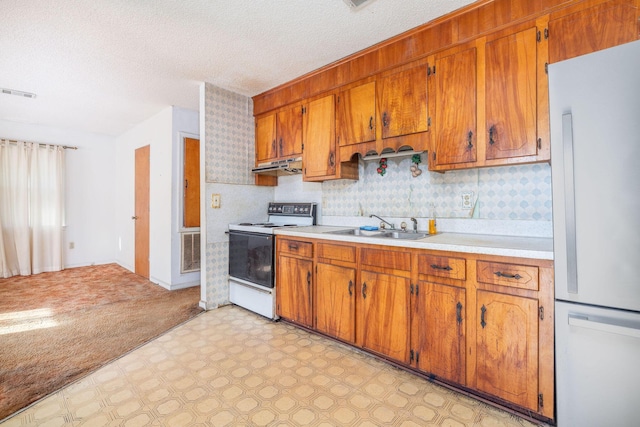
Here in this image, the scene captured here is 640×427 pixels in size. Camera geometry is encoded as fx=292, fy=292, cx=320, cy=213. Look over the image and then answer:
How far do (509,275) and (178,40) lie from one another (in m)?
2.89

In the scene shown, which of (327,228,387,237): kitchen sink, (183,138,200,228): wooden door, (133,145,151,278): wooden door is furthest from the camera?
(133,145,151,278): wooden door

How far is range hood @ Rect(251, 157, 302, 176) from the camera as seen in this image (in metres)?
3.09

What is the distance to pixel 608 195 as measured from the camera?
1266 mm

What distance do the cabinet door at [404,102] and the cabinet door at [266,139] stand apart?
4.61ft

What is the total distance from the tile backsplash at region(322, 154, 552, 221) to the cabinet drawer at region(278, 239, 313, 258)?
27.1 inches

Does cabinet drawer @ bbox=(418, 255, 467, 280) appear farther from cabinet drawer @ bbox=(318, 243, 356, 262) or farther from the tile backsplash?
the tile backsplash

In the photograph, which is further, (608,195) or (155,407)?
(155,407)

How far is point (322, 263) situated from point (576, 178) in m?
1.71

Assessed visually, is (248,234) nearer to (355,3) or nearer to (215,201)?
(215,201)

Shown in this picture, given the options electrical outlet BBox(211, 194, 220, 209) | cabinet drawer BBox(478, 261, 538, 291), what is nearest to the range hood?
electrical outlet BBox(211, 194, 220, 209)

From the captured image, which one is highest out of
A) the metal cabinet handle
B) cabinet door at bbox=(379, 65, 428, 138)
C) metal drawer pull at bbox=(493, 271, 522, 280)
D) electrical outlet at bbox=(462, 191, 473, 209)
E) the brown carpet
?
cabinet door at bbox=(379, 65, 428, 138)

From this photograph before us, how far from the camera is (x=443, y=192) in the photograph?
241cm

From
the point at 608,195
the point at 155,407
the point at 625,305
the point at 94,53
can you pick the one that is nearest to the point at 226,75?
the point at 94,53

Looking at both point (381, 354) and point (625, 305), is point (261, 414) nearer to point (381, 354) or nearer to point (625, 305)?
point (381, 354)
